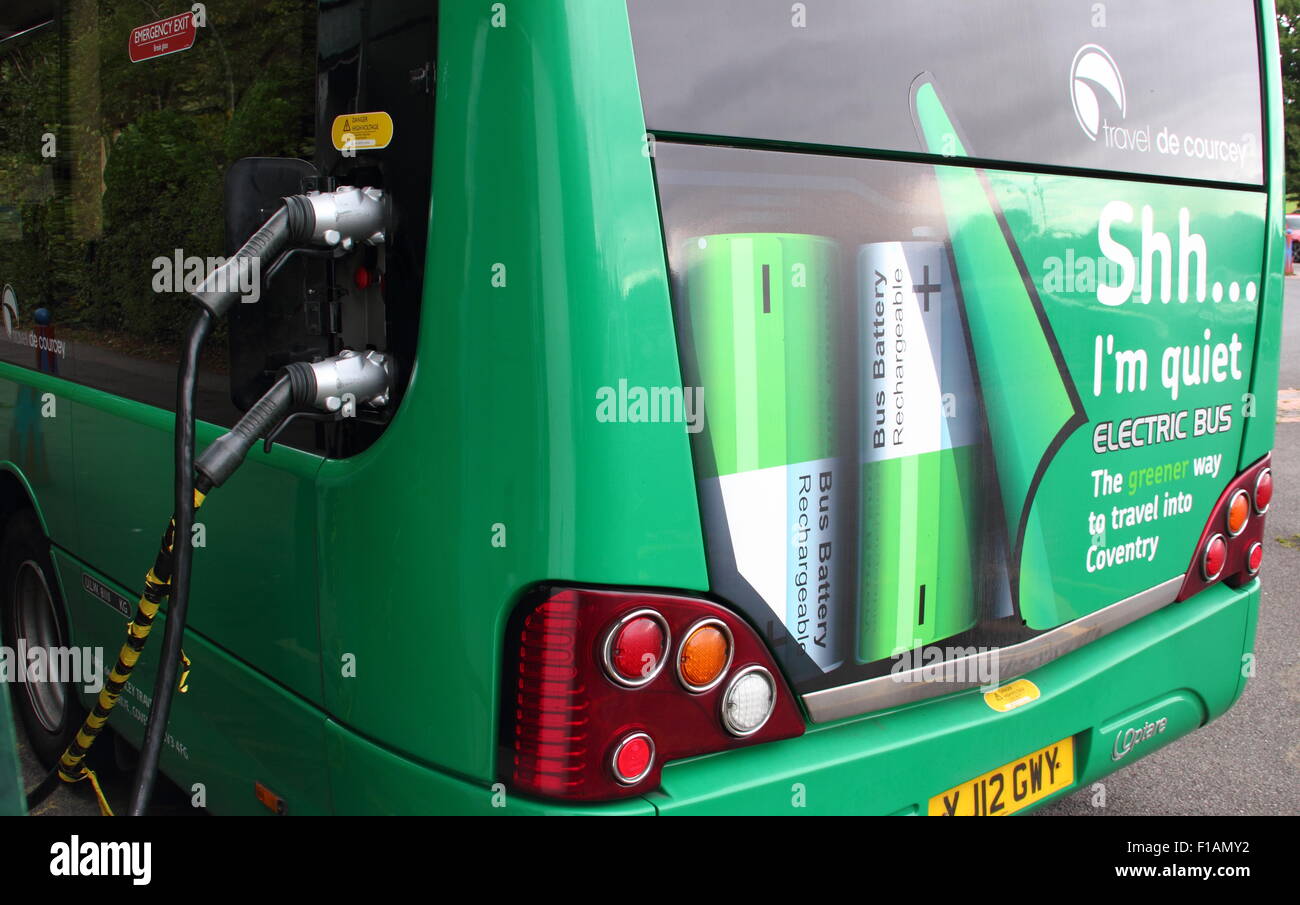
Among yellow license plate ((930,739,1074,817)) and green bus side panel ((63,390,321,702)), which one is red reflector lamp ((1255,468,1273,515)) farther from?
green bus side panel ((63,390,321,702))

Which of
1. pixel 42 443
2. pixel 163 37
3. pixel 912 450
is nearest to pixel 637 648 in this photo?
pixel 912 450

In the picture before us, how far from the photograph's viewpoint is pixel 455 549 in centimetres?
194

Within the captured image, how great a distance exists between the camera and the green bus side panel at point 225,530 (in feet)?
7.54

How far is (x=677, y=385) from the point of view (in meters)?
1.89

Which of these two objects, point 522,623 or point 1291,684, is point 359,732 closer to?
point 522,623

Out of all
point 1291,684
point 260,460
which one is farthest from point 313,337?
point 1291,684

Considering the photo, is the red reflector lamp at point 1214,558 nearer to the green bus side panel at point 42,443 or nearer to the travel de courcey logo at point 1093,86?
the travel de courcey logo at point 1093,86

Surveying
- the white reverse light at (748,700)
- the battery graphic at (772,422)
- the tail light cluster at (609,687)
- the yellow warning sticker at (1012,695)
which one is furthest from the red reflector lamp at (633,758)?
the yellow warning sticker at (1012,695)

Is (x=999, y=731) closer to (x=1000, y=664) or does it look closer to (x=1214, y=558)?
(x=1000, y=664)

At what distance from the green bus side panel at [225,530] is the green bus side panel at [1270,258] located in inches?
104

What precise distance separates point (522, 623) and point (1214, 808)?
2864 millimetres

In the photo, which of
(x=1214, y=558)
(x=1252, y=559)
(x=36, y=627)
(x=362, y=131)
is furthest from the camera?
(x=36, y=627)

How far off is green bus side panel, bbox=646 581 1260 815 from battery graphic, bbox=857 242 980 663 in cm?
19

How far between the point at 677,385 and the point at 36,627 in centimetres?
319
